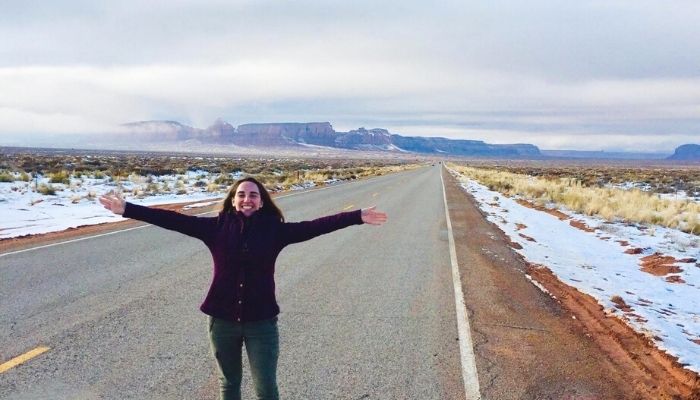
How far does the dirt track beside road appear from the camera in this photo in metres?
4.68

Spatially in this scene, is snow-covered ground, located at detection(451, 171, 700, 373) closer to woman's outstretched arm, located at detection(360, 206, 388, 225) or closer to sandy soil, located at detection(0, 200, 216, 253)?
woman's outstretched arm, located at detection(360, 206, 388, 225)

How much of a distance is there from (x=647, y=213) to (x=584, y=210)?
253 centimetres

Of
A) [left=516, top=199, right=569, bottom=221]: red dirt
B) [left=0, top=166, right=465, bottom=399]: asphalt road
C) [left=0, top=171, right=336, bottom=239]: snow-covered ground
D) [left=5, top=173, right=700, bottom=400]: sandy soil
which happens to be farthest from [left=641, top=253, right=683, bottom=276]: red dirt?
[left=0, top=171, right=336, bottom=239]: snow-covered ground

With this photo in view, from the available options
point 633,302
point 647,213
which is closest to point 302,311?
point 633,302

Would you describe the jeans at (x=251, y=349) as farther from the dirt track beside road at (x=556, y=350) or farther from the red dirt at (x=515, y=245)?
the red dirt at (x=515, y=245)

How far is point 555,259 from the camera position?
11.1m

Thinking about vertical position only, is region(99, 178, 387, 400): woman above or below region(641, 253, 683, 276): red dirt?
above

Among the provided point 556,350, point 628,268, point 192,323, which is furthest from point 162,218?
point 628,268

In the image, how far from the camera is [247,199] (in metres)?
3.48

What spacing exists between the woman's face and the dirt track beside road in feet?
7.92

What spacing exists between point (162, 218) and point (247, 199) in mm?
689

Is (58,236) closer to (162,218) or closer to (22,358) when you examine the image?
(22,358)

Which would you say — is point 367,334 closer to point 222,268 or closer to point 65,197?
point 222,268

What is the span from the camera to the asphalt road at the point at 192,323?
14.8ft
